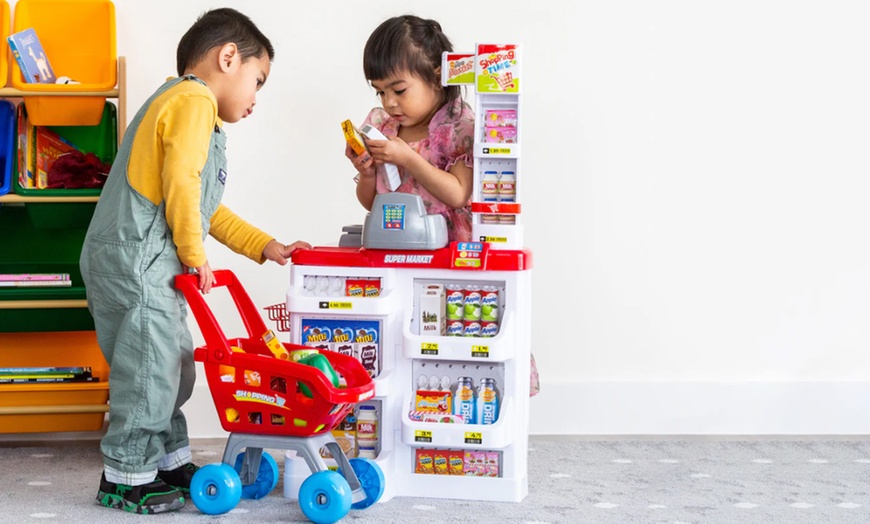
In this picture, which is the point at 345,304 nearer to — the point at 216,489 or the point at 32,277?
the point at 216,489

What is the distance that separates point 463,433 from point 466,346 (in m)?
0.19

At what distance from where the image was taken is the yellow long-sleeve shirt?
208 centimetres

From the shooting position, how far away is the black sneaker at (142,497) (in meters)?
2.16

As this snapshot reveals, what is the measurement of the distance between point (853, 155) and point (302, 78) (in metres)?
1.67

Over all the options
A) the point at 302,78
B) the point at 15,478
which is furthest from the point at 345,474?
the point at 302,78

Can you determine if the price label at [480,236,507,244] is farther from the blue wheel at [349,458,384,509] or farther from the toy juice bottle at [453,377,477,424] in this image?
the blue wheel at [349,458,384,509]

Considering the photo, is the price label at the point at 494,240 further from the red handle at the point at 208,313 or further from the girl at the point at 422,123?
the red handle at the point at 208,313

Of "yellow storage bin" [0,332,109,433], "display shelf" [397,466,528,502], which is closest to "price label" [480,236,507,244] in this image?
"display shelf" [397,466,528,502]

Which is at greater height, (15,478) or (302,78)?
(302,78)

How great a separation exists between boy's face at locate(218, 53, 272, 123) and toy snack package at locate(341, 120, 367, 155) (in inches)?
8.7

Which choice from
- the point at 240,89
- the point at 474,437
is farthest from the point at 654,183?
the point at 240,89

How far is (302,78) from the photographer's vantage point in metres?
3.00

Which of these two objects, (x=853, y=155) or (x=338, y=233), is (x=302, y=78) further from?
(x=853, y=155)

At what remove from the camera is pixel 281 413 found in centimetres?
209
